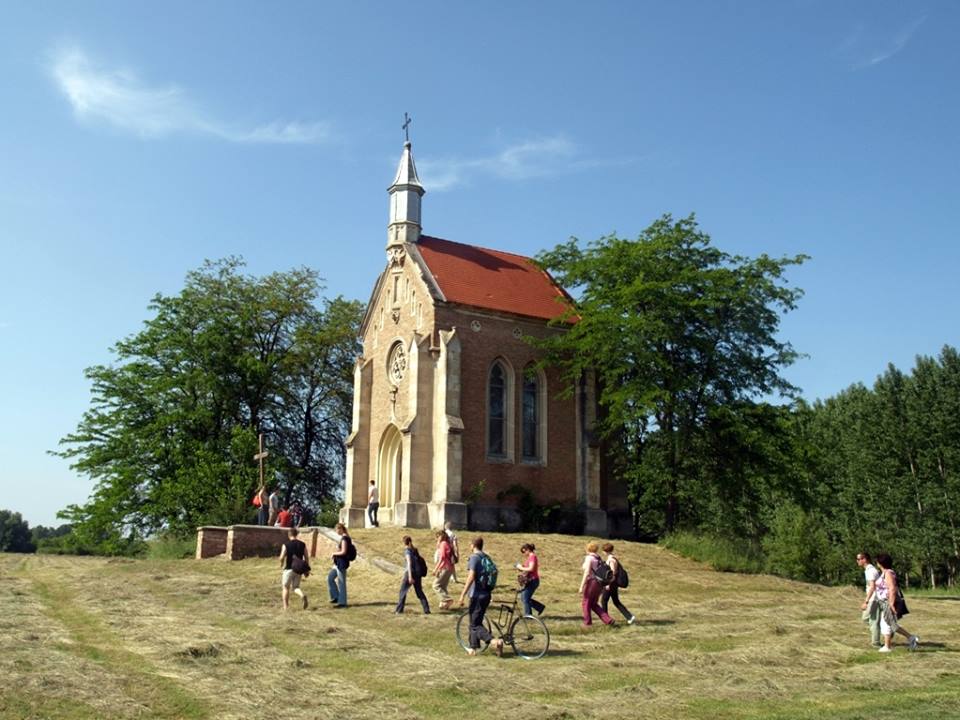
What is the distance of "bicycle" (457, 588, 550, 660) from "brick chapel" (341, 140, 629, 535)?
588 inches

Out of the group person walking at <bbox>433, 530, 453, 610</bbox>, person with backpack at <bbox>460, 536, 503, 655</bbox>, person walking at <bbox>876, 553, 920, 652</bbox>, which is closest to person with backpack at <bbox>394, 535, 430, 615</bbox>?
person walking at <bbox>433, 530, 453, 610</bbox>

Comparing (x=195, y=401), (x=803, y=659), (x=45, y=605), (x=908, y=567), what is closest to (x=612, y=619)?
(x=803, y=659)

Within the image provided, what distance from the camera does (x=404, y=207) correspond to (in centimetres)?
3528

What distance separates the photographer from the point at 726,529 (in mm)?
36688

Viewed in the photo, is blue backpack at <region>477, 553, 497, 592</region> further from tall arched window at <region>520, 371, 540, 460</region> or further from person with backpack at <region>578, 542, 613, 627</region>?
tall arched window at <region>520, 371, 540, 460</region>

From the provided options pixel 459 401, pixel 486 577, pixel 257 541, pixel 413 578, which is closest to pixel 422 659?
pixel 486 577

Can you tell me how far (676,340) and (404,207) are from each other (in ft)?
38.9

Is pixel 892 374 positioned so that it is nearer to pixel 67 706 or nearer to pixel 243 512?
pixel 243 512

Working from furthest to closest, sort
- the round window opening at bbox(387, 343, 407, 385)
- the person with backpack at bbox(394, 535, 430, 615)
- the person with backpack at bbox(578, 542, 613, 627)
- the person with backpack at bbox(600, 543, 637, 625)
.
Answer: the round window opening at bbox(387, 343, 407, 385)
the person with backpack at bbox(394, 535, 430, 615)
the person with backpack at bbox(600, 543, 637, 625)
the person with backpack at bbox(578, 542, 613, 627)

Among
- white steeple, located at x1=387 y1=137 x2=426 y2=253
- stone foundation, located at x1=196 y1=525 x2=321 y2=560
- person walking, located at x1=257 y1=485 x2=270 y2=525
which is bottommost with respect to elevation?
stone foundation, located at x1=196 y1=525 x2=321 y2=560

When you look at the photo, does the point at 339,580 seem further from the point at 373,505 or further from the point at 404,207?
the point at 404,207

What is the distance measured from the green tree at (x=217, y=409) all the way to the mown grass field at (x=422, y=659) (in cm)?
1485

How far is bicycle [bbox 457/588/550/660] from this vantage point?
14.2 meters

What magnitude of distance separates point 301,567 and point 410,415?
1312cm
